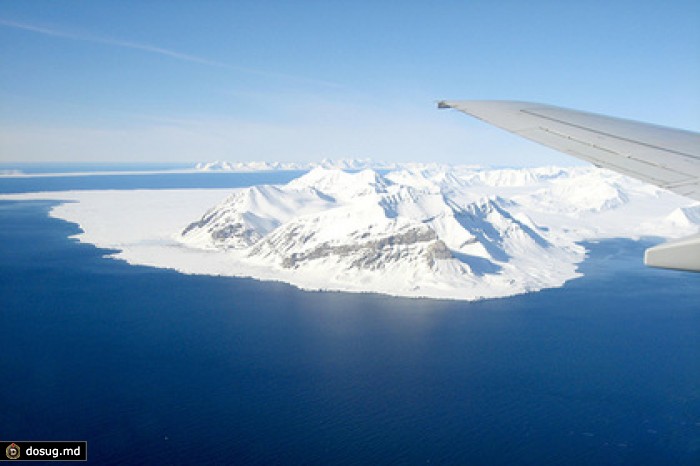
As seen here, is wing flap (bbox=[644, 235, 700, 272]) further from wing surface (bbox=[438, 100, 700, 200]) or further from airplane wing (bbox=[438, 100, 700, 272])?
wing surface (bbox=[438, 100, 700, 200])

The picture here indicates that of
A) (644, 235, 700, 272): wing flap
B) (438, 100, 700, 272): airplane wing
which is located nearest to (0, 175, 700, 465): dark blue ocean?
(438, 100, 700, 272): airplane wing

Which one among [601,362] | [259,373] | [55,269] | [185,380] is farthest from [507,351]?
[55,269]

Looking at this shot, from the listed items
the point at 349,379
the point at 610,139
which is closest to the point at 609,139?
the point at 610,139

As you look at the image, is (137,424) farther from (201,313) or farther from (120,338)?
(201,313)

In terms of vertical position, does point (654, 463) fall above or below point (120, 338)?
below

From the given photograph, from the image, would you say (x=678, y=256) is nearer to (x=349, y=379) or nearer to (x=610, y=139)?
(x=610, y=139)
